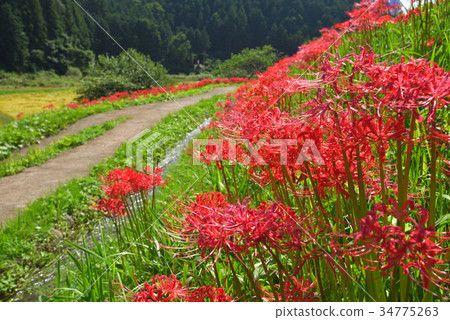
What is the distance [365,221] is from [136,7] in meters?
14.2

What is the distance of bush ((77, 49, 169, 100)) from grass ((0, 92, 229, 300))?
13.8 meters

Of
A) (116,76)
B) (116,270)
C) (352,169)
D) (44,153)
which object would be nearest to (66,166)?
(44,153)

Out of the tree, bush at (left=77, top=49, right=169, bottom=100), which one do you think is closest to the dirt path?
the tree

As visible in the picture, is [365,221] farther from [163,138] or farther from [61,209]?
[163,138]

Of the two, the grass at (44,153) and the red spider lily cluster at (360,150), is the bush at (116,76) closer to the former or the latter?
the grass at (44,153)

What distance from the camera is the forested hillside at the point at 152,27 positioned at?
10.4m

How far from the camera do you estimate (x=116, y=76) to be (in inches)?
750

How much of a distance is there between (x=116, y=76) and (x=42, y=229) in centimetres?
1671

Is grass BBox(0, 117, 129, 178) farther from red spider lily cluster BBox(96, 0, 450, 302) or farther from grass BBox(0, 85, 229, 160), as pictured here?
red spider lily cluster BBox(96, 0, 450, 302)

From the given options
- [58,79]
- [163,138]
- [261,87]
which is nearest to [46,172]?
[163,138]

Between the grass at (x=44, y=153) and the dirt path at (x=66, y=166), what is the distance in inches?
4.7

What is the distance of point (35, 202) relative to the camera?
14.4ft

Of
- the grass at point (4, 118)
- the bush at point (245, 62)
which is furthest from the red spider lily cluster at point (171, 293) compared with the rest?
the bush at point (245, 62)

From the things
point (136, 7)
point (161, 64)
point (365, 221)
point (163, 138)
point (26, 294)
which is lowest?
point (26, 294)
